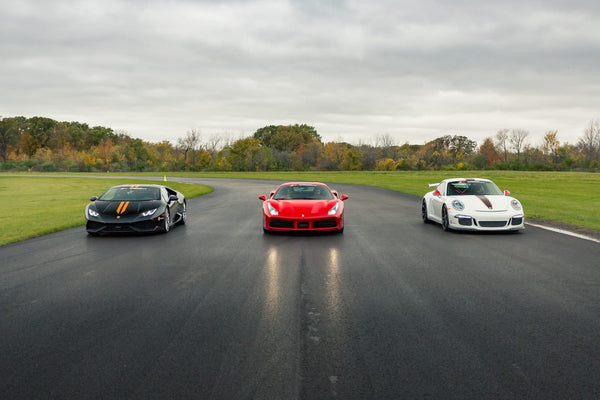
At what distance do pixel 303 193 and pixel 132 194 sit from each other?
457 cm

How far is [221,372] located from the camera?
3.71 metres

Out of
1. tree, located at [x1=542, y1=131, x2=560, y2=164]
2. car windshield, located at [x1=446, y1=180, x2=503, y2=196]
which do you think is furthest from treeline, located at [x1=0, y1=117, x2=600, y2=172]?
car windshield, located at [x1=446, y1=180, x2=503, y2=196]

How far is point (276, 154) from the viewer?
104938 mm

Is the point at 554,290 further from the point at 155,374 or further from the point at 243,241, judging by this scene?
the point at 243,241

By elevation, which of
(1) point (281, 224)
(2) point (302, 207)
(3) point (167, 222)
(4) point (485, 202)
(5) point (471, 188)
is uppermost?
(5) point (471, 188)

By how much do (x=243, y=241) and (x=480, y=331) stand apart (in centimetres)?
686

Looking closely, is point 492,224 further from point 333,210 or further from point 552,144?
point 552,144

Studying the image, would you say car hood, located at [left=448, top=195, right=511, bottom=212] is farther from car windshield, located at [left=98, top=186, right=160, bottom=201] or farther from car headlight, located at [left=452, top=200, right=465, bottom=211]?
car windshield, located at [left=98, top=186, right=160, bottom=201]

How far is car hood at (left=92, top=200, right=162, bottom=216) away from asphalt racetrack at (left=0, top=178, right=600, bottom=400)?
2483 mm

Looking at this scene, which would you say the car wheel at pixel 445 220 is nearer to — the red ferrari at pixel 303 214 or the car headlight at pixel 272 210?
the red ferrari at pixel 303 214

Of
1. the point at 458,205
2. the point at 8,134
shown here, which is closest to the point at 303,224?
the point at 458,205

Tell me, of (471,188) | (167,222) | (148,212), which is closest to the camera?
(148,212)

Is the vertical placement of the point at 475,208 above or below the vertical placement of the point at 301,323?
above

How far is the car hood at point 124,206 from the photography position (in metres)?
12.1
